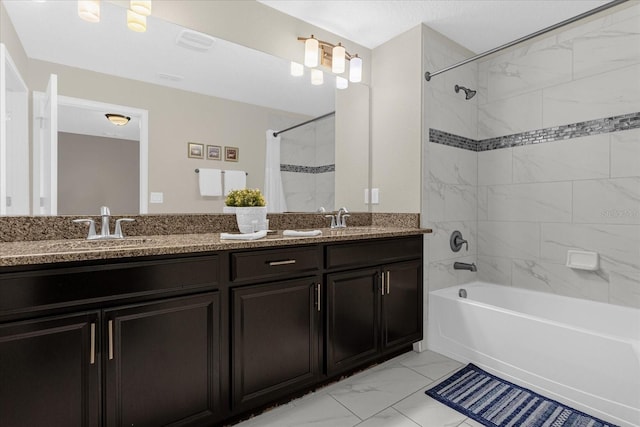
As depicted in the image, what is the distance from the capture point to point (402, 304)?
7.67 feet

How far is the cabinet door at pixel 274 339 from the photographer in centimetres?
157

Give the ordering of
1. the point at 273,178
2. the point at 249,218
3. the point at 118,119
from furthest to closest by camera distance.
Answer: the point at 273,178 → the point at 249,218 → the point at 118,119

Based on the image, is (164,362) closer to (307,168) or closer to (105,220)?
(105,220)

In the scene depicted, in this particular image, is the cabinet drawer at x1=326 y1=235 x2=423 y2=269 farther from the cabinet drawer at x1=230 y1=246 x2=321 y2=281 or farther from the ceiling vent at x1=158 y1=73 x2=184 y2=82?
the ceiling vent at x1=158 y1=73 x2=184 y2=82

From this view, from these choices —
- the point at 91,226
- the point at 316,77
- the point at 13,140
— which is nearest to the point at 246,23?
the point at 316,77

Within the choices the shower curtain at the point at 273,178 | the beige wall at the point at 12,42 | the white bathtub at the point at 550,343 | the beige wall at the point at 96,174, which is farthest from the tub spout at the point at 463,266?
the beige wall at the point at 12,42

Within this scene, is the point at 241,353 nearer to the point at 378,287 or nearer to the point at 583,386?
the point at 378,287

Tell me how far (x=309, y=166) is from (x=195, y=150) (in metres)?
0.87

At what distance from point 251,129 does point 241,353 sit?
137 cm

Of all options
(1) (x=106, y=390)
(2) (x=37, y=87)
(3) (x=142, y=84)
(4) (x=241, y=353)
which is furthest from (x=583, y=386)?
(2) (x=37, y=87)

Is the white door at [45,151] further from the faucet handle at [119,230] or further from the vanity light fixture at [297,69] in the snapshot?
the vanity light fixture at [297,69]

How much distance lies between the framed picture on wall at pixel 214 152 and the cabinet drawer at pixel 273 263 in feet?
2.53

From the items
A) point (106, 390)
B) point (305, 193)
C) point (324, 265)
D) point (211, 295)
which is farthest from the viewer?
point (305, 193)

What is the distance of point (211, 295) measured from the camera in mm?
1486
